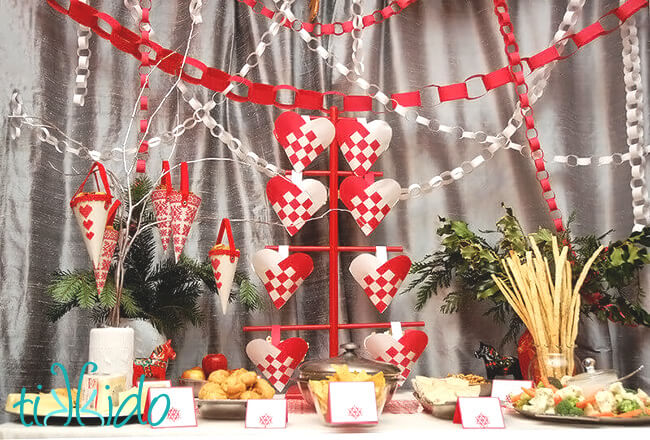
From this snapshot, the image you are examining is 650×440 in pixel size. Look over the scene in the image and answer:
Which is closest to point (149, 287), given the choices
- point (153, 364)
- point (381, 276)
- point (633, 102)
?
point (153, 364)

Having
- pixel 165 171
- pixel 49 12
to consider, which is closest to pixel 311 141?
pixel 165 171

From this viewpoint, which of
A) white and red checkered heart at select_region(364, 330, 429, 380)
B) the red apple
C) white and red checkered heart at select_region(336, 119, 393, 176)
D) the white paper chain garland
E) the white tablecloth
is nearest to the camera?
the white tablecloth

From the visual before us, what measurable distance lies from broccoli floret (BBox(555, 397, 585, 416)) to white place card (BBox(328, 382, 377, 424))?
344 mm

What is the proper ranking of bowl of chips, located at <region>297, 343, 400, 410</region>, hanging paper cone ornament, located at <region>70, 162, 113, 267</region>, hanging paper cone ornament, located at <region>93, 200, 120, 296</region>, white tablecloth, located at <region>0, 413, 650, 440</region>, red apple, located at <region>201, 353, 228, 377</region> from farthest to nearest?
red apple, located at <region>201, 353, 228, 377</region>
hanging paper cone ornament, located at <region>93, 200, 120, 296</region>
hanging paper cone ornament, located at <region>70, 162, 113, 267</region>
bowl of chips, located at <region>297, 343, 400, 410</region>
white tablecloth, located at <region>0, 413, 650, 440</region>

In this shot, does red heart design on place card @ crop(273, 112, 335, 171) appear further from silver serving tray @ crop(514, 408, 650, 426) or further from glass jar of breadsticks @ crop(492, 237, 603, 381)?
silver serving tray @ crop(514, 408, 650, 426)

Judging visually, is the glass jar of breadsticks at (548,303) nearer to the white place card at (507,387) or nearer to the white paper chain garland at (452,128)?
the white place card at (507,387)

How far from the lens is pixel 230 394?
131 cm

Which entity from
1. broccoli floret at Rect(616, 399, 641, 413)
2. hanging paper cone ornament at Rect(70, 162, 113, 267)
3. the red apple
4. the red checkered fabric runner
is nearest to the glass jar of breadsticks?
broccoli floret at Rect(616, 399, 641, 413)

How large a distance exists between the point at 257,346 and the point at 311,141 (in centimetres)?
55

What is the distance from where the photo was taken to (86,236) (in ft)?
4.50

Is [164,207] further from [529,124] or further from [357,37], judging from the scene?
[529,124]

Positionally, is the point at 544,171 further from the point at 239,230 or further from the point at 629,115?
the point at 239,230

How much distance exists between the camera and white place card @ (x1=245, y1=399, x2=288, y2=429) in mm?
1205

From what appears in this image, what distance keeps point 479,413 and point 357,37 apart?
49.9 inches
